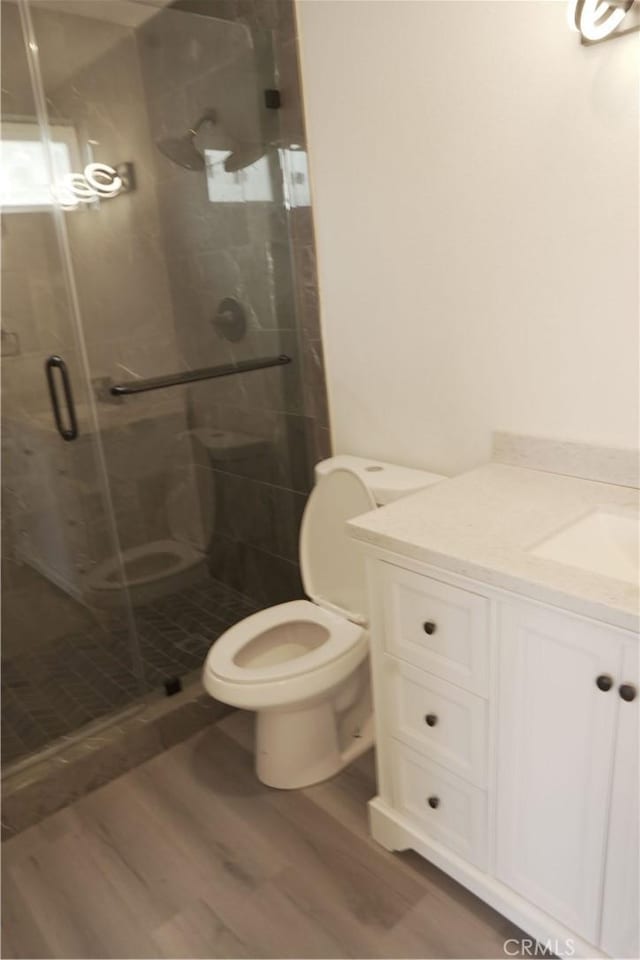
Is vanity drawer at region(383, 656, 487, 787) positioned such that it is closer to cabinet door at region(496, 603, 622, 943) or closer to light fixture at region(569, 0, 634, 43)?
cabinet door at region(496, 603, 622, 943)

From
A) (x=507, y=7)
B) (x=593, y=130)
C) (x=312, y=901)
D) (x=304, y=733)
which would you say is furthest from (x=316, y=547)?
(x=507, y=7)

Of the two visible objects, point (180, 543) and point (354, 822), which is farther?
point (180, 543)

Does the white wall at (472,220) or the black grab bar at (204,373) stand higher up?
the white wall at (472,220)

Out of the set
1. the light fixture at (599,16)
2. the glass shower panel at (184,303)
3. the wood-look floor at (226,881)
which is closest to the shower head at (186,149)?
the glass shower panel at (184,303)

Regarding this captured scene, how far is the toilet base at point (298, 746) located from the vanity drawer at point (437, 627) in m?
0.50

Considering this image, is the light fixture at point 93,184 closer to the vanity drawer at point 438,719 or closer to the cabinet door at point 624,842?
the vanity drawer at point 438,719

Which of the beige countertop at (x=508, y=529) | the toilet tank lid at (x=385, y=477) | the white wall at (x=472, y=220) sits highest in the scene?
the white wall at (x=472, y=220)

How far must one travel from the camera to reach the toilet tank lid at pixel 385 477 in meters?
1.79

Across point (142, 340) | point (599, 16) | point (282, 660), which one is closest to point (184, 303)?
point (142, 340)

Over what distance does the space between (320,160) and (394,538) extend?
130 cm

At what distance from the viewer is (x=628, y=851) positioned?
1112mm

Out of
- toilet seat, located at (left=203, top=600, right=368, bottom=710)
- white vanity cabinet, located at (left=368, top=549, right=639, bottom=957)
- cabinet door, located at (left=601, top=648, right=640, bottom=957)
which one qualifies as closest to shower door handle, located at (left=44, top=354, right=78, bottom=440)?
toilet seat, located at (left=203, top=600, right=368, bottom=710)

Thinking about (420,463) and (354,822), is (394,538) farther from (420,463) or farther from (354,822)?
(354,822)

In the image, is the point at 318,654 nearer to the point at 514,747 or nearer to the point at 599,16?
the point at 514,747
